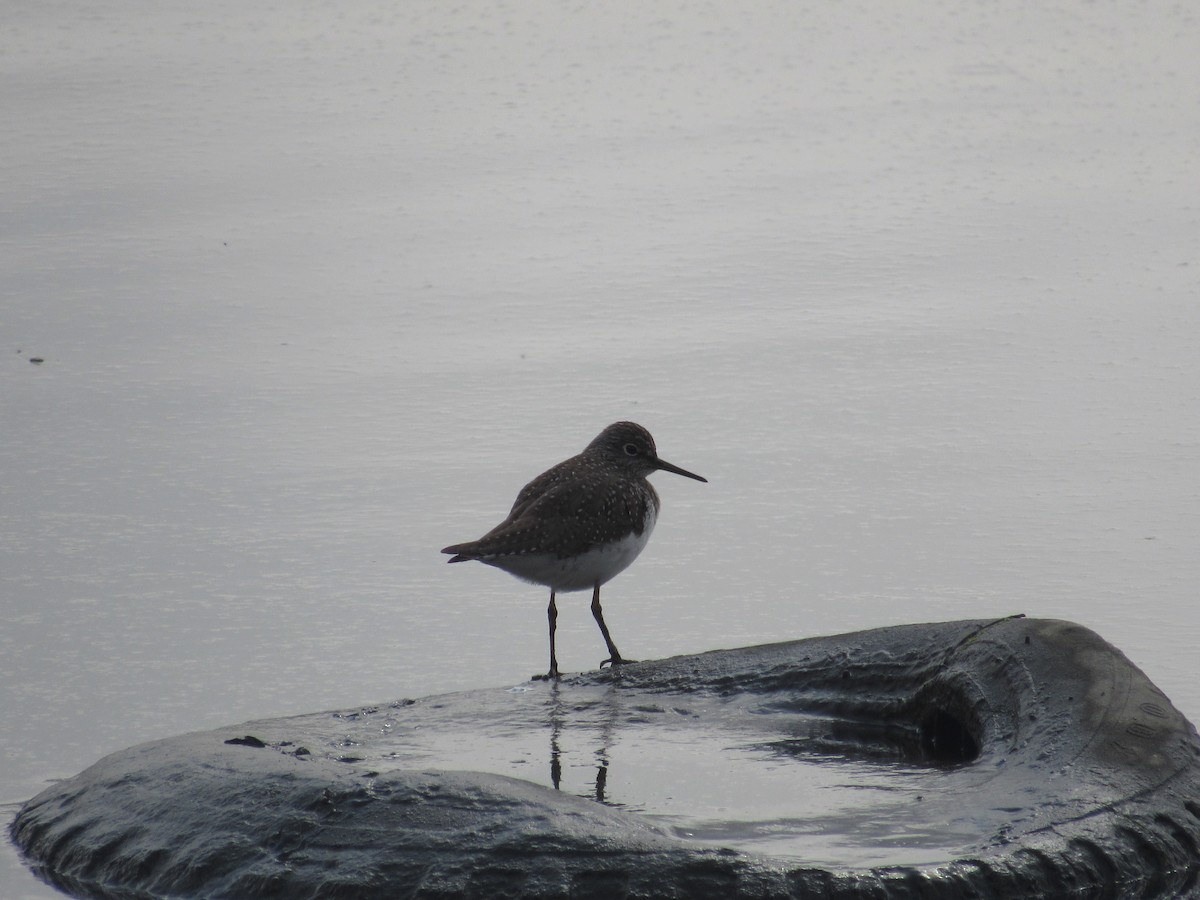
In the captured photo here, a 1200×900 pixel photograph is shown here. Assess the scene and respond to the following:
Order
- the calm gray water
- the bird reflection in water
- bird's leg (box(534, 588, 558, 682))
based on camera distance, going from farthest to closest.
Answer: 1. the calm gray water
2. bird's leg (box(534, 588, 558, 682))
3. the bird reflection in water

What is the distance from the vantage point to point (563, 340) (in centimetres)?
800

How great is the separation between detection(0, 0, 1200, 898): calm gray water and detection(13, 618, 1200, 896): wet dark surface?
385 millimetres

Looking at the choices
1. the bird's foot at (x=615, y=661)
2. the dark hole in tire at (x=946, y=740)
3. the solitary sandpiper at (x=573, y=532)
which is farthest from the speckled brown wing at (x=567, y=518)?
the dark hole in tire at (x=946, y=740)

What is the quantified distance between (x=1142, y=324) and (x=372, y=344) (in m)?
3.55

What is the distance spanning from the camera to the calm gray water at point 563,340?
560 centimetres

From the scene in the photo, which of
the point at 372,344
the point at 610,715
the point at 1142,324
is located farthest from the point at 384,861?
the point at 1142,324

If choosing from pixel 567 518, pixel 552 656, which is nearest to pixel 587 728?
pixel 552 656

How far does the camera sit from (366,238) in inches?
366

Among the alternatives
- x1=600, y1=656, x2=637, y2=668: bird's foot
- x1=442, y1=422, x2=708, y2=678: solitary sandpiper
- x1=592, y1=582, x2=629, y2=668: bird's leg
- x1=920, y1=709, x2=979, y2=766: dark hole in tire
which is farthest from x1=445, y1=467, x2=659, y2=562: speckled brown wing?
x1=920, y1=709, x2=979, y2=766: dark hole in tire

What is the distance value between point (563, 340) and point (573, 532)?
287cm

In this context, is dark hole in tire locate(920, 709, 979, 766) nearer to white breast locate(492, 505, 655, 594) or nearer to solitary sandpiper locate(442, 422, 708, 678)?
solitary sandpiper locate(442, 422, 708, 678)

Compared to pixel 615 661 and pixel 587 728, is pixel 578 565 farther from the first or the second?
pixel 587 728

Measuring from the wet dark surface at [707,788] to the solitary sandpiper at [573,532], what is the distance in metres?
0.39

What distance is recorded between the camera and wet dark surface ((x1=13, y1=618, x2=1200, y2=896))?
143 inches
